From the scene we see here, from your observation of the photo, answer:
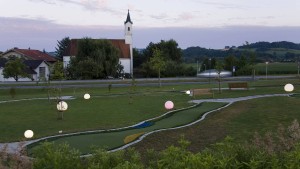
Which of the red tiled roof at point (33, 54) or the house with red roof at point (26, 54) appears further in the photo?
the red tiled roof at point (33, 54)

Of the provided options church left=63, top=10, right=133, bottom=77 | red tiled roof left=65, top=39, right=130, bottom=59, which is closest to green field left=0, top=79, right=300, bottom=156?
→ church left=63, top=10, right=133, bottom=77

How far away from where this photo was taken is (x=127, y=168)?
182 inches

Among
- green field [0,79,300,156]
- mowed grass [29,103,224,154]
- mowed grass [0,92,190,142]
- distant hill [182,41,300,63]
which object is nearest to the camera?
mowed grass [29,103,224,154]

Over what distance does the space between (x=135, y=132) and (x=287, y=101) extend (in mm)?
13431

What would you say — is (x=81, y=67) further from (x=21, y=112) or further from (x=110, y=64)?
(x=21, y=112)

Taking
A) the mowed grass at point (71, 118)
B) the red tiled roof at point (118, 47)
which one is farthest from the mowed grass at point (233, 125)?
the red tiled roof at point (118, 47)

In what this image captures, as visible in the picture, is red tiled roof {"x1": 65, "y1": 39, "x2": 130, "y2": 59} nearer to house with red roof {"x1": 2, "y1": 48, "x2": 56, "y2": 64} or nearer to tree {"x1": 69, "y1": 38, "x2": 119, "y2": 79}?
house with red roof {"x1": 2, "y1": 48, "x2": 56, "y2": 64}

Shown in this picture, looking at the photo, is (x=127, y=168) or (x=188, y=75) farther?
(x=188, y=75)

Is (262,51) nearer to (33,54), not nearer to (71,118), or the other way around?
(33,54)

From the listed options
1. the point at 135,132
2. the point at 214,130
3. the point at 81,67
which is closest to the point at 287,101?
the point at 214,130

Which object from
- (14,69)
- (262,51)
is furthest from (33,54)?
(262,51)

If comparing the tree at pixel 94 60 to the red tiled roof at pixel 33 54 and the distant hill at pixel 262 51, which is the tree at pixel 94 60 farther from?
the distant hill at pixel 262 51

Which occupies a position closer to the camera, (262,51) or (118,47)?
(118,47)

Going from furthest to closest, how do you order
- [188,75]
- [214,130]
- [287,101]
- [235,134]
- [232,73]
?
[188,75], [232,73], [287,101], [214,130], [235,134]
